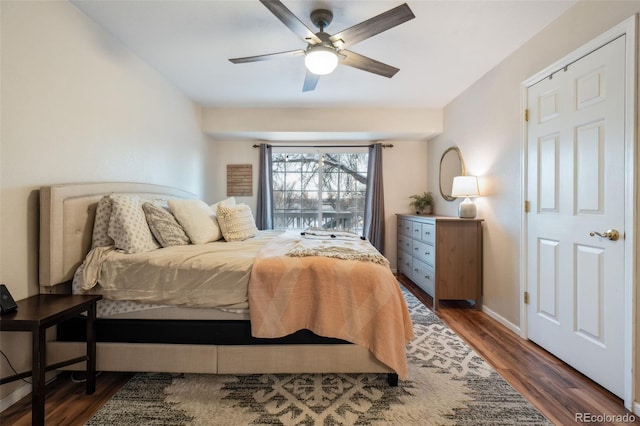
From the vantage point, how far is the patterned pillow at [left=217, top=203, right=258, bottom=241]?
2531 mm

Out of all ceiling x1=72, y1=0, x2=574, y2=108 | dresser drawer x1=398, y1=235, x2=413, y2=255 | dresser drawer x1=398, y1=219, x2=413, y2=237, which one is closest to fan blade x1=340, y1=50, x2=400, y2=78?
ceiling x1=72, y1=0, x2=574, y2=108

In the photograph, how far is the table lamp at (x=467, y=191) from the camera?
2963 mm

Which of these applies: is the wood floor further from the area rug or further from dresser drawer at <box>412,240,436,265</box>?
dresser drawer at <box>412,240,436,265</box>

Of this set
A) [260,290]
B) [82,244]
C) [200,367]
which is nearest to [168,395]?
[200,367]

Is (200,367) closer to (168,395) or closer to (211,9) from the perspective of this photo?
(168,395)

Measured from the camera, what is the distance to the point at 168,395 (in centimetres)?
160

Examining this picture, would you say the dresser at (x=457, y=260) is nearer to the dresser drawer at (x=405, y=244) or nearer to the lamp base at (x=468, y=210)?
the lamp base at (x=468, y=210)

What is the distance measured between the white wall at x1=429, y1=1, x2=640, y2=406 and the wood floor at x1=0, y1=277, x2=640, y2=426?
46 cm

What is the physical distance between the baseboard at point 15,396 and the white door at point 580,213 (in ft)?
11.2

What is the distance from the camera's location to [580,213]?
183 centimetres

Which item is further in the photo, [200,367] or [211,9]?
[211,9]

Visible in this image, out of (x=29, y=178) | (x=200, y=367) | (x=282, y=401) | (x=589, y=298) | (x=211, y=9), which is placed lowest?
(x=282, y=401)

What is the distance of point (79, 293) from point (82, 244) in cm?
33

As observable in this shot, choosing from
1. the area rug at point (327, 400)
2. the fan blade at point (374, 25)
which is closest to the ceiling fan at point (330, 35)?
the fan blade at point (374, 25)
